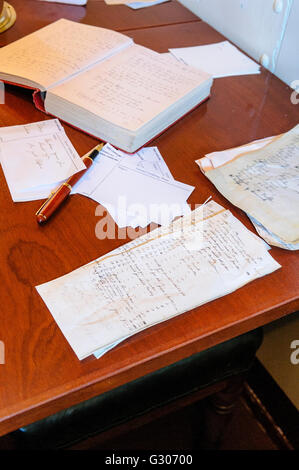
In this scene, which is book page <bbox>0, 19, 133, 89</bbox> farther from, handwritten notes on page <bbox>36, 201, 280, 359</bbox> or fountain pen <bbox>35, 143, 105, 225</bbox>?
handwritten notes on page <bbox>36, 201, 280, 359</bbox>

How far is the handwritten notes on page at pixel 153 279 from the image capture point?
22.7 inches

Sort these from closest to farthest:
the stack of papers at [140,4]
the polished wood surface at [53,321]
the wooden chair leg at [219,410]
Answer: the polished wood surface at [53,321], the wooden chair leg at [219,410], the stack of papers at [140,4]

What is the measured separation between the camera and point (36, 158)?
0.83m

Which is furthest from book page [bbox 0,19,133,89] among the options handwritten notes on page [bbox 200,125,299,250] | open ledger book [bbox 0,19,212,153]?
handwritten notes on page [bbox 200,125,299,250]

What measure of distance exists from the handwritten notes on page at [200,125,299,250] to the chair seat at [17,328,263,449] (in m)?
0.27

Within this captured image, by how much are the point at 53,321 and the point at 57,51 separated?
71 cm

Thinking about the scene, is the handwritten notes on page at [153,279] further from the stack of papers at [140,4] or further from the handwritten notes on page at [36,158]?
the stack of papers at [140,4]

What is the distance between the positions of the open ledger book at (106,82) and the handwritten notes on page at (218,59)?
0.10 metres

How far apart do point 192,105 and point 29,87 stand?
338 mm

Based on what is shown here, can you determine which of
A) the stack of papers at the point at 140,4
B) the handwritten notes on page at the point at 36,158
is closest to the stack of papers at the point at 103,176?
the handwritten notes on page at the point at 36,158

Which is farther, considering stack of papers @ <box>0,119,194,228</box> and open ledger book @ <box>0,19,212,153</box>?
open ledger book @ <box>0,19,212,153</box>

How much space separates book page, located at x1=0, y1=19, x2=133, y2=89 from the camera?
0.96m

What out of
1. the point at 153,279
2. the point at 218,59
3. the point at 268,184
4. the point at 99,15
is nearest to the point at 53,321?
the point at 153,279
